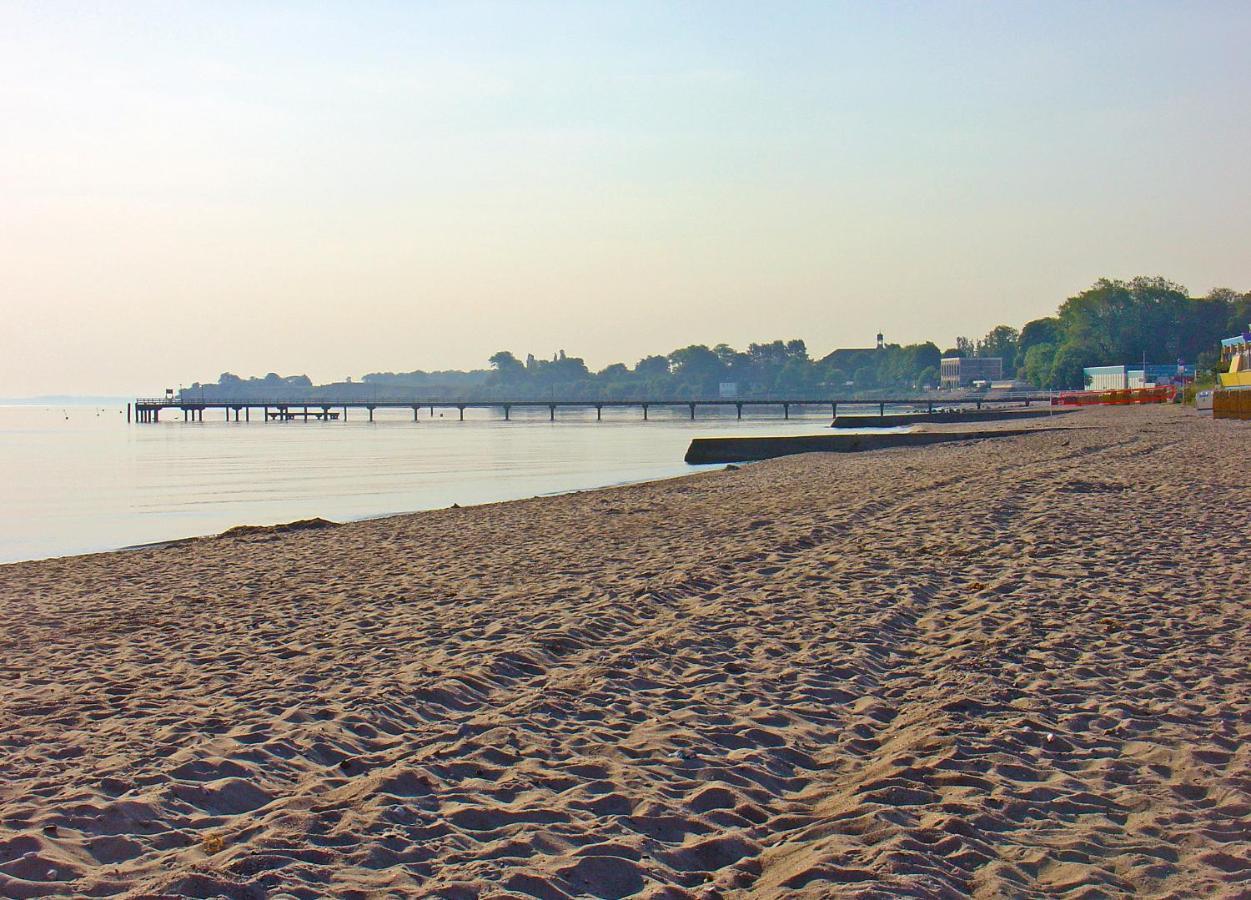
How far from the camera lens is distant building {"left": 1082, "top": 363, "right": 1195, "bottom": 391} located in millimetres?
127125

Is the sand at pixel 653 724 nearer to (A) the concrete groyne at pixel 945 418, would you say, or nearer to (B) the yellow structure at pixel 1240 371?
(B) the yellow structure at pixel 1240 371

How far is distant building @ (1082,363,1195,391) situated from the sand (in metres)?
123

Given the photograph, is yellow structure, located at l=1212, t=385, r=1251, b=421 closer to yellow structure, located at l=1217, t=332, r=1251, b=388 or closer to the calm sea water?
→ yellow structure, located at l=1217, t=332, r=1251, b=388

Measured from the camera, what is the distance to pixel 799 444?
37.8m

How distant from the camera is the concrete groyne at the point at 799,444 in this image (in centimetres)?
3644

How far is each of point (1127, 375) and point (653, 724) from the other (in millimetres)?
137718

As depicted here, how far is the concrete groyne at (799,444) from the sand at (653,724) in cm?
2491

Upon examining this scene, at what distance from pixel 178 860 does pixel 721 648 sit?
154 inches

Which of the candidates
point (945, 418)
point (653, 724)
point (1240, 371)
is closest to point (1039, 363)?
point (945, 418)

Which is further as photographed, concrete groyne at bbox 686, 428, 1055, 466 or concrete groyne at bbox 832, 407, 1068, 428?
concrete groyne at bbox 832, 407, 1068, 428

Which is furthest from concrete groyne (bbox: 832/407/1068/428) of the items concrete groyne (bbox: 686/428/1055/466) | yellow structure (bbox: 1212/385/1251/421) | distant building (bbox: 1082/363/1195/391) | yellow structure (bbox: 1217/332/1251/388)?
distant building (bbox: 1082/363/1195/391)

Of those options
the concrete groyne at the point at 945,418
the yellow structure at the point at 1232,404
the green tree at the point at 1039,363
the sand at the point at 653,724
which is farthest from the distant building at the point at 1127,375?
the sand at the point at 653,724

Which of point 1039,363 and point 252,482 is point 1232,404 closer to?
point 252,482

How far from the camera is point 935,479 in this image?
2031cm
